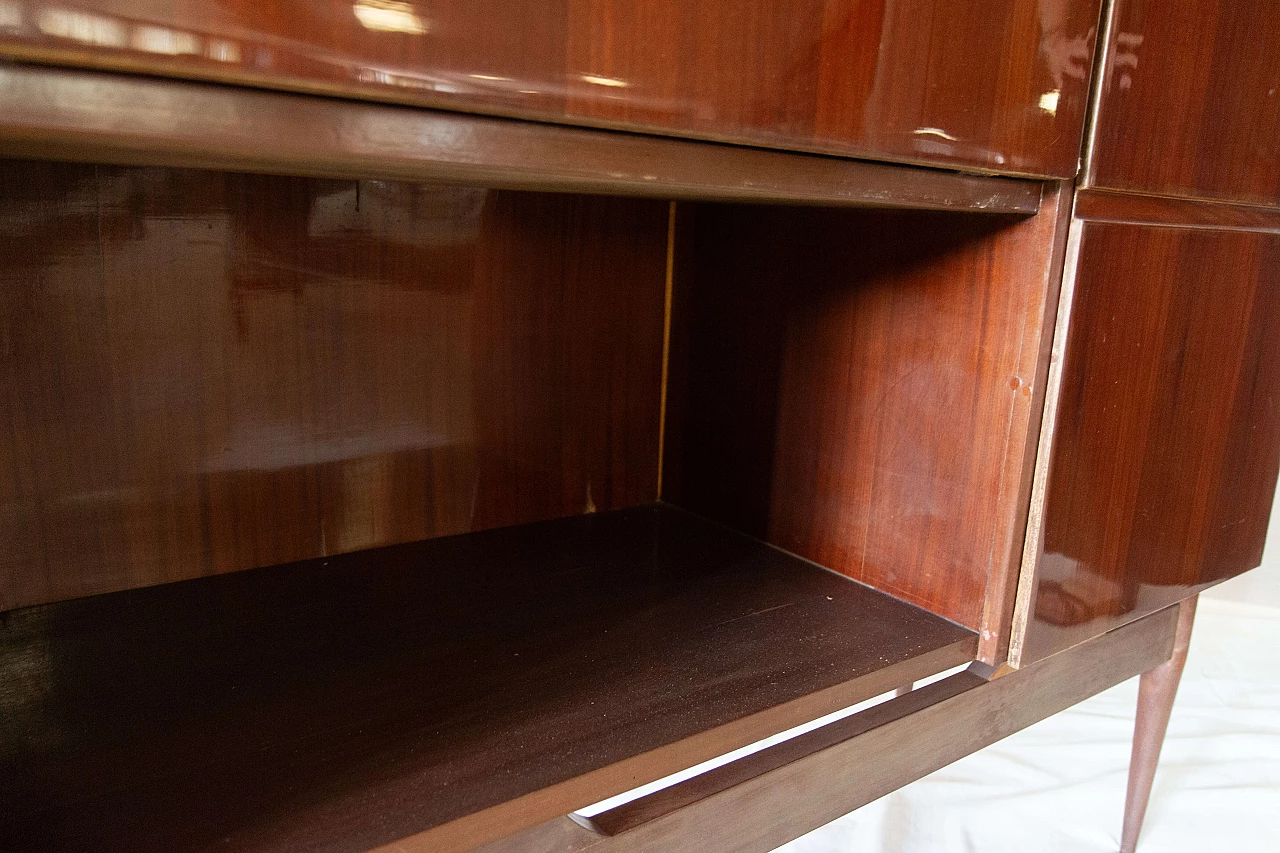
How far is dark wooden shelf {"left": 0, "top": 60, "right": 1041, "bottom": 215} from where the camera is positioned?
28 cm

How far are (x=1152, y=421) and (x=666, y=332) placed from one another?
40cm

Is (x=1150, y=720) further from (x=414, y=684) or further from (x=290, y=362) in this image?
(x=290, y=362)

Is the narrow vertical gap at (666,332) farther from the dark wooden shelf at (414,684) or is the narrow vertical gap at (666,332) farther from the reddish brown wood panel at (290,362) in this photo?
the dark wooden shelf at (414,684)

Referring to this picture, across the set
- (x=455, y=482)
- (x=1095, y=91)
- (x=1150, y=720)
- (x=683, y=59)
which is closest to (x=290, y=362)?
(x=455, y=482)

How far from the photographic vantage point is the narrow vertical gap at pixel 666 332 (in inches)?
31.9

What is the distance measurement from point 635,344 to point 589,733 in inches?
16.9

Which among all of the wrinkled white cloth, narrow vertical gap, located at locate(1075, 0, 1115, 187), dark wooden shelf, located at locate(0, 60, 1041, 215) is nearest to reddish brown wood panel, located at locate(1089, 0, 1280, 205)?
narrow vertical gap, located at locate(1075, 0, 1115, 187)

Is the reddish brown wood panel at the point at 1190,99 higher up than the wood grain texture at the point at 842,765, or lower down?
higher up

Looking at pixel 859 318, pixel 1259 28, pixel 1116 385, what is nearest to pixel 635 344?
pixel 859 318

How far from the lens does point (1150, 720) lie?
0.88 meters

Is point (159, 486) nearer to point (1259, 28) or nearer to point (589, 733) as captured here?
point (589, 733)

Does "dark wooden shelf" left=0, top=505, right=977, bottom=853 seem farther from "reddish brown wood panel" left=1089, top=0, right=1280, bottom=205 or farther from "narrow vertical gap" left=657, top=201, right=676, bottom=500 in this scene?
"reddish brown wood panel" left=1089, top=0, right=1280, bottom=205

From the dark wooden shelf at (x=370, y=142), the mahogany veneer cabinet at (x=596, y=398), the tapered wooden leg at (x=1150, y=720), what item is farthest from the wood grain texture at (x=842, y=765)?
the dark wooden shelf at (x=370, y=142)

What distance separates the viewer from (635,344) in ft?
2.71
